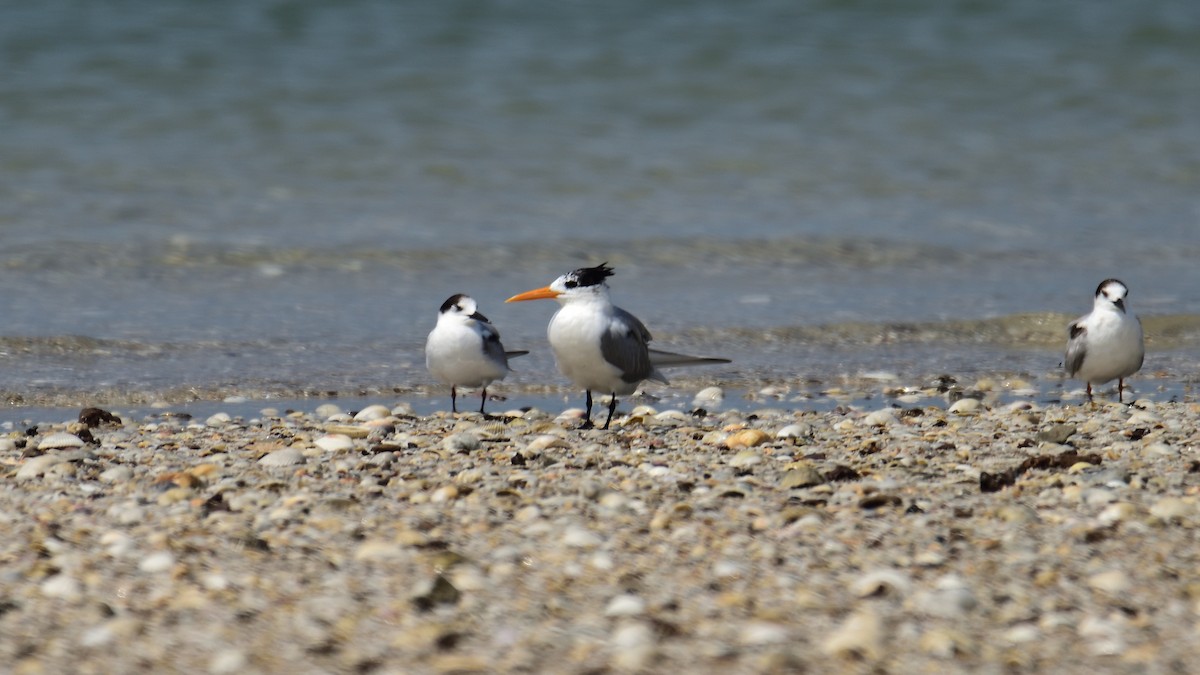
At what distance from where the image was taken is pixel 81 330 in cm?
858

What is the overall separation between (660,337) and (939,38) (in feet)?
34.2

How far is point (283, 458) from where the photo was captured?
519 cm

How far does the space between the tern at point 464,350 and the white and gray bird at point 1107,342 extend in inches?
110

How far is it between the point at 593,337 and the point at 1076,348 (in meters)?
2.52

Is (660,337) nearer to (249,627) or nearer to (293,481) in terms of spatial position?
(293,481)

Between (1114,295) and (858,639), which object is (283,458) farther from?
(1114,295)

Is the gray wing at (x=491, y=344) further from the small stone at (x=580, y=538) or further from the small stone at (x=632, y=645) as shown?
the small stone at (x=632, y=645)

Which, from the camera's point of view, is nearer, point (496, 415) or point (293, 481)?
point (293, 481)

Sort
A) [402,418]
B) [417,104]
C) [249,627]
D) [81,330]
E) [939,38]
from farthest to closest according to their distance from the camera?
1. [939,38]
2. [417,104]
3. [81,330]
4. [402,418]
5. [249,627]

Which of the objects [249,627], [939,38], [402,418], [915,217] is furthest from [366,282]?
[939,38]

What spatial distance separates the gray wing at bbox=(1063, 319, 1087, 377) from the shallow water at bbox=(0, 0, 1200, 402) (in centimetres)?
86

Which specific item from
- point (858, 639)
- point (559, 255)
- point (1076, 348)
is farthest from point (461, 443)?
point (559, 255)

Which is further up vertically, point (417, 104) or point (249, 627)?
point (417, 104)

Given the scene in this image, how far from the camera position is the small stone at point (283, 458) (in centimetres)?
516
